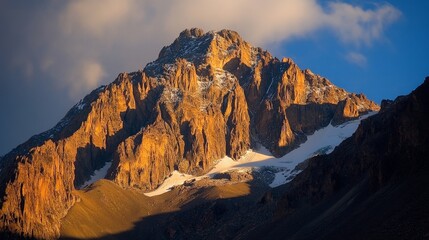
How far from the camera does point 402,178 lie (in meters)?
146

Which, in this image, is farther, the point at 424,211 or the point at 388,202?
the point at 388,202

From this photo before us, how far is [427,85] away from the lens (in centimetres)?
15625


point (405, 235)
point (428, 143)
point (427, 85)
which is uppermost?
point (427, 85)

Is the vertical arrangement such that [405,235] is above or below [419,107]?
below

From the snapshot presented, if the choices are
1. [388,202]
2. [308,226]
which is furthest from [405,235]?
[308,226]

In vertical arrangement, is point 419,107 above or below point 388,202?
above

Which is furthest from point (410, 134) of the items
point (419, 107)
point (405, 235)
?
point (405, 235)

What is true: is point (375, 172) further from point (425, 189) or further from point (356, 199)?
point (425, 189)

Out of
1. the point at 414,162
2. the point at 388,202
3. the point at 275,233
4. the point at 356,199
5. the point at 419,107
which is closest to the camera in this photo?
the point at 388,202

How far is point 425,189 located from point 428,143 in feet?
69.8

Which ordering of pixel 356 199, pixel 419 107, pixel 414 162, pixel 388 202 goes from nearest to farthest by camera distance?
pixel 388 202 → pixel 414 162 → pixel 419 107 → pixel 356 199

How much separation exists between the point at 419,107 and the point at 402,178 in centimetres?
1752

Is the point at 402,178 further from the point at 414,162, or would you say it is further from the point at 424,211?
the point at 424,211

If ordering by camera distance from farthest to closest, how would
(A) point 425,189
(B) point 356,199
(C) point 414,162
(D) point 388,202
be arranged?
(B) point 356,199 → (C) point 414,162 → (D) point 388,202 → (A) point 425,189
